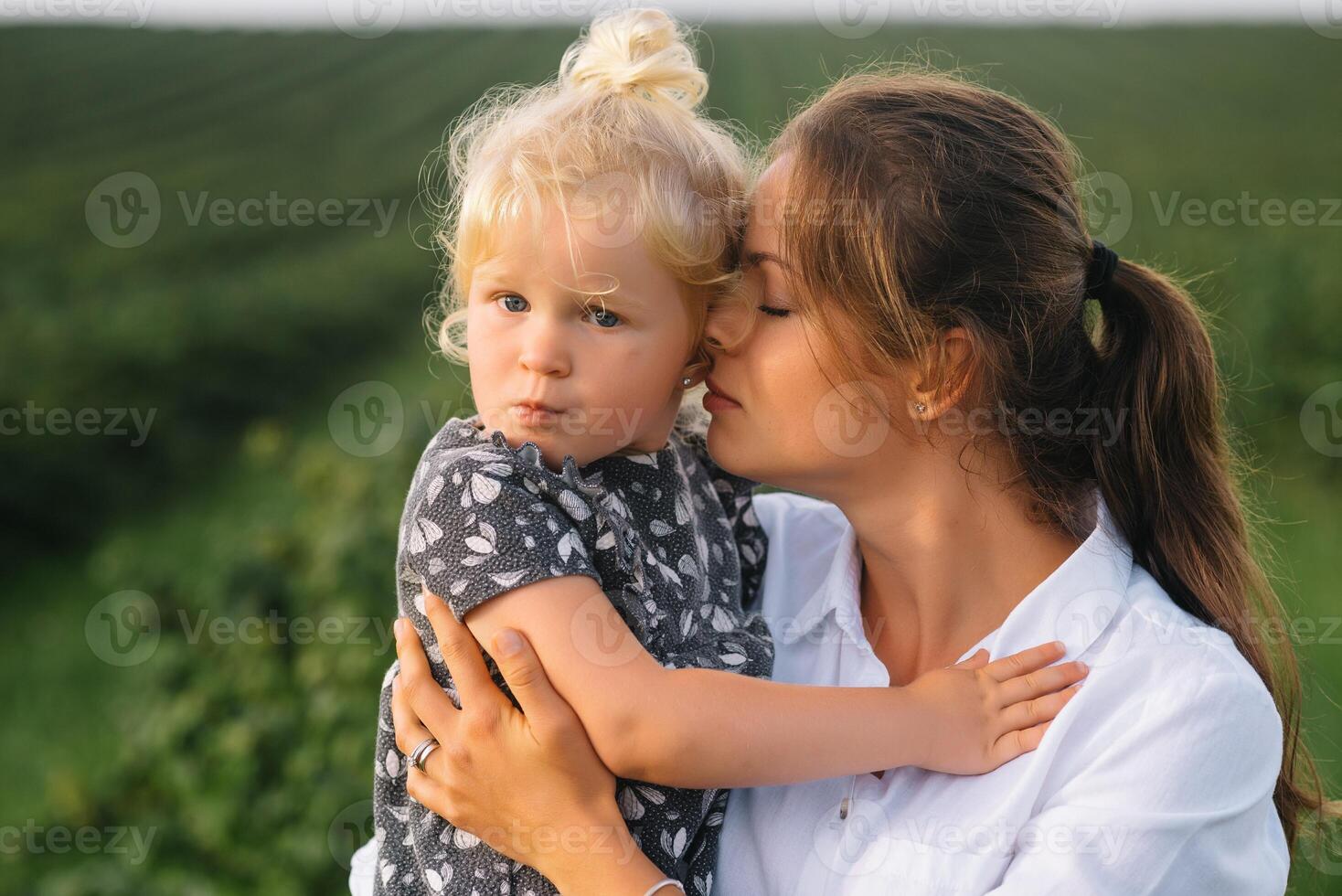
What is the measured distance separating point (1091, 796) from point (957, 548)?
51 cm

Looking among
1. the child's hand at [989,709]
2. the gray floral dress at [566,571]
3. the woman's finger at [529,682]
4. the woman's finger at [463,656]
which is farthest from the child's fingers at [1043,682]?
the woman's finger at [463,656]

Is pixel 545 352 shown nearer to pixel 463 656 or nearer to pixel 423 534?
pixel 423 534

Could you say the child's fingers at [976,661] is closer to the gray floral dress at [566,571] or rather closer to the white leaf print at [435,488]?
the gray floral dress at [566,571]

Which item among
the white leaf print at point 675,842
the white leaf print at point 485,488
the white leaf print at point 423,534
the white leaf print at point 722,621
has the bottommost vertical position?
the white leaf print at point 675,842

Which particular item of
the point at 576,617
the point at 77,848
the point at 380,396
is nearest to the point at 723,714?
the point at 576,617

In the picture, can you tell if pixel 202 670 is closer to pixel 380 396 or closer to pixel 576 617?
pixel 380 396

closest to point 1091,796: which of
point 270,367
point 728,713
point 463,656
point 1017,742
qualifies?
point 1017,742

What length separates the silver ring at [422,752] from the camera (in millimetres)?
1800

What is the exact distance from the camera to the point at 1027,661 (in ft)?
5.83

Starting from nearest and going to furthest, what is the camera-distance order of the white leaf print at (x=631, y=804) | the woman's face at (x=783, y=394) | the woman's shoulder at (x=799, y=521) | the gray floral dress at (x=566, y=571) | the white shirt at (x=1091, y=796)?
the white shirt at (x=1091, y=796) < the gray floral dress at (x=566, y=571) < the white leaf print at (x=631, y=804) < the woman's face at (x=783, y=394) < the woman's shoulder at (x=799, y=521)

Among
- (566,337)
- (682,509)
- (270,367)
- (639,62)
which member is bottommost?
(270,367)

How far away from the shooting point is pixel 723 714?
5.33 ft

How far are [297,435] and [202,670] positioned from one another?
472cm

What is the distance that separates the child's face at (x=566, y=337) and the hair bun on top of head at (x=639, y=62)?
357 millimetres
